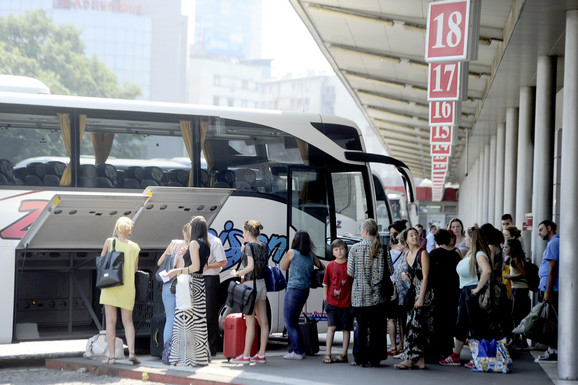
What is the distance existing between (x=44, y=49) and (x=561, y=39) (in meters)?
63.6

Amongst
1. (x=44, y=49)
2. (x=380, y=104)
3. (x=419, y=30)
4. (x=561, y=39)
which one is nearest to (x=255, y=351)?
(x=561, y=39)

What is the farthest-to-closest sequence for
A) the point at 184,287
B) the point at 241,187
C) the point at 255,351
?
the point at 241,187 → the point at 255,351 → the point at 184,287

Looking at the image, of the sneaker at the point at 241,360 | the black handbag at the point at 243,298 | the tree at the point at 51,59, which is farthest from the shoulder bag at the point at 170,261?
the tree at the point at 51,59

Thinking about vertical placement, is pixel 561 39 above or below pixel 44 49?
below

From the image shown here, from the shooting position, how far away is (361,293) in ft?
33.9

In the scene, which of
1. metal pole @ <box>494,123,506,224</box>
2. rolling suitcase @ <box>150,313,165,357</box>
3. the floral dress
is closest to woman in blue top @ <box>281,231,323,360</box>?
the floral dress

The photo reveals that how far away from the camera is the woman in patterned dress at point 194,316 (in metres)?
10.1

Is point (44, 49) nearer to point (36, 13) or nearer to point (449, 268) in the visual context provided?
point (36, 13)

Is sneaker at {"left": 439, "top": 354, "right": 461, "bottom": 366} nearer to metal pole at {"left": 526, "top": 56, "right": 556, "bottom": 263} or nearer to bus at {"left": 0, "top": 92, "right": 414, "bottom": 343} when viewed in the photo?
bus at {"left": 0, "top": 92, "right": 414, "bottom": 343}

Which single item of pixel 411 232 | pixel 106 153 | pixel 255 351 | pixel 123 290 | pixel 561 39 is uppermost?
pixel 561 39

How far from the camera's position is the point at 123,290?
10.2 m

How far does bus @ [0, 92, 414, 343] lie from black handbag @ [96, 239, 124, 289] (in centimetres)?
90

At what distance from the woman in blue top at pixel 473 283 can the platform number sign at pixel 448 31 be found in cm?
210

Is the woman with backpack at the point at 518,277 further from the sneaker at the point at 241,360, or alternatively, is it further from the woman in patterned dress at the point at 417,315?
the sneaker at the point at 241,360
